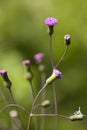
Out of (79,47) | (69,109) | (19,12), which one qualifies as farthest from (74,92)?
(19,12)

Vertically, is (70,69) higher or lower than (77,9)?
lower

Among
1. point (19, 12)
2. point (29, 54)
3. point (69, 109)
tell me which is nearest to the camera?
point (69, 109)

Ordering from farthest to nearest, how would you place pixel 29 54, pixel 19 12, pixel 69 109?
pixel 19 12, pixel 29 54, pixel 69 109

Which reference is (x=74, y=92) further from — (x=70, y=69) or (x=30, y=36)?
(x=30, y=36)

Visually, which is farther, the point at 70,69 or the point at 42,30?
the point at 42,30

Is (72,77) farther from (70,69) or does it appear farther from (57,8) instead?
(57,8)

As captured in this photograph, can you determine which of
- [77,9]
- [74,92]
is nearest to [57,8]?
[77,9]
